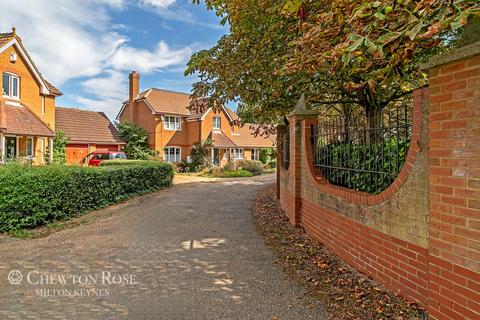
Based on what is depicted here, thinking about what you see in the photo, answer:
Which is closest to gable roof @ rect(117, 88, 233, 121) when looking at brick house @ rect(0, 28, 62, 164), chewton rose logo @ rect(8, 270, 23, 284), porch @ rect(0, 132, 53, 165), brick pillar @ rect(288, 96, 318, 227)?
brick house @ rect(0, 28, 62, 164)

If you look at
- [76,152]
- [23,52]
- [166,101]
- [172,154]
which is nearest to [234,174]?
[172,154]

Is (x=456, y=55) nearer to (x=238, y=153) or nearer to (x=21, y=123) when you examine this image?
(x=21, y=123)

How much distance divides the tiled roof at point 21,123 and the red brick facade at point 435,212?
1944 centimetres

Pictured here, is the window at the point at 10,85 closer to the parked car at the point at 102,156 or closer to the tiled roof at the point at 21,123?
the tiled roof at the point at 21,123

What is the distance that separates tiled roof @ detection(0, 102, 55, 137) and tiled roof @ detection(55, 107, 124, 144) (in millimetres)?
4668

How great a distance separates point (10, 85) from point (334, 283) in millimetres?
21804

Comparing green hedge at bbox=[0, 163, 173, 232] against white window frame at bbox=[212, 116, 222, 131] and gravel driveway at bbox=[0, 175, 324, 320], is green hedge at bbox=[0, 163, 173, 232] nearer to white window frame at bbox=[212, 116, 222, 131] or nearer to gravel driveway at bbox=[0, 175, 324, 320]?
gravel driveway at bbox=[0, 175, 324, 320]

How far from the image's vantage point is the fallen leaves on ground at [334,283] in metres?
3.42

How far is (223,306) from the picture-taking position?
3.74m

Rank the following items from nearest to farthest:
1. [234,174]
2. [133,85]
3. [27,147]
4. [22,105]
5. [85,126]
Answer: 1. [22,105]
2. [27,147]
3. [234,174]
4. [85,126]
5. [133,85]

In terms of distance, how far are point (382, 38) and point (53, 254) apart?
6216 mm

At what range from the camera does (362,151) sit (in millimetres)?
5051

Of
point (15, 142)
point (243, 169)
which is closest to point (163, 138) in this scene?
point (243, 169)

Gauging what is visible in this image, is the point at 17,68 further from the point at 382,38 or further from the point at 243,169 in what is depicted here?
the point at 382,38
